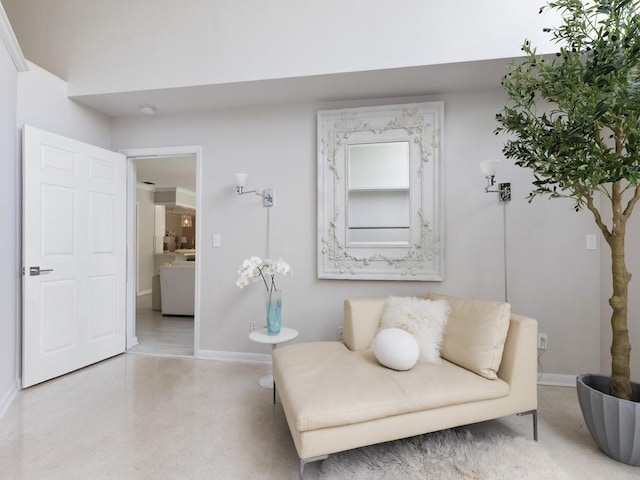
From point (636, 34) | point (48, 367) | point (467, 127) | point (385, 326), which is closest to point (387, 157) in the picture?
point (467, 127)

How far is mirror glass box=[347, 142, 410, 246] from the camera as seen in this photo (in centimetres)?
296

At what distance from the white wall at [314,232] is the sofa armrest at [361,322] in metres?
0.60

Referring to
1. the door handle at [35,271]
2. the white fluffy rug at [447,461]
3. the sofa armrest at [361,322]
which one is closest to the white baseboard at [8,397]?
the door handle at [35,271]

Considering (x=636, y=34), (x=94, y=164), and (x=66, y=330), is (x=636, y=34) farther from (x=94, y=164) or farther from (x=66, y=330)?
(x=66, y=330)

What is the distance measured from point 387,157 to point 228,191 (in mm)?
1557

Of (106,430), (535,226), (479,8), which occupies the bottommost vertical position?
(106,430)

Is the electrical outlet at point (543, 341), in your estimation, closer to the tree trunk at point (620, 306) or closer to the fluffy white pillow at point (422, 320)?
the tree trunk at point (620, 306)

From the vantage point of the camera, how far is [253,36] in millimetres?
2711

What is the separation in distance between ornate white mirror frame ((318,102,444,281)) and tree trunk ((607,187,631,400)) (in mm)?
1201

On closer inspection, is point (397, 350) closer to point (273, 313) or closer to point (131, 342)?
point (273, 313)

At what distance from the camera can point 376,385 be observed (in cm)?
172

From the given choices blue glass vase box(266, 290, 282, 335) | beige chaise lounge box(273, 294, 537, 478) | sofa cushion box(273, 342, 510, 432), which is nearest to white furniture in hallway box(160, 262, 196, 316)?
blue glass vase box(266, 290, 282, 335)

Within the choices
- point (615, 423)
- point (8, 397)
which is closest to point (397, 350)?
point (615, 423)

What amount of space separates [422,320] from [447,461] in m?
0.76
